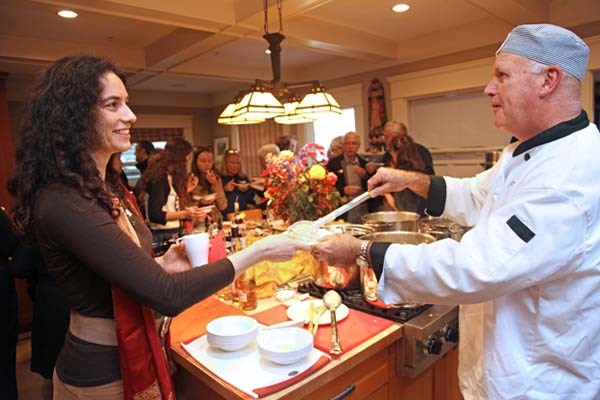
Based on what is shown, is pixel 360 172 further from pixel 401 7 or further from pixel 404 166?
pixel 401 7

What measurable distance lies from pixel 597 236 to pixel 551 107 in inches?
13.3

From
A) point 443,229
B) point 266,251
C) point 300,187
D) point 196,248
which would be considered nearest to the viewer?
point 266,251

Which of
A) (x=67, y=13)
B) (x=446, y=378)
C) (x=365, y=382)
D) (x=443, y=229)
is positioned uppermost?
(x=67, y=13)

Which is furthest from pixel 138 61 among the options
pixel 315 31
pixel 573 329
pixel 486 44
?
pixel 573 329

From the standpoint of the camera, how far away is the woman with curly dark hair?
0.96m

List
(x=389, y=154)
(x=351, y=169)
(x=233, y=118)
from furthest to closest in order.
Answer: (x=351, y=169)
(x=389, y=154)
(x=233, y=118)

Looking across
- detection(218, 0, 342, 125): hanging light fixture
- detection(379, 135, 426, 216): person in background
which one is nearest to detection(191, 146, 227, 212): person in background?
detection(218, 0, 342, 125): hanging light fixture

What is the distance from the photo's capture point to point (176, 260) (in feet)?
4.68

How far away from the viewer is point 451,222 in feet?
6.28

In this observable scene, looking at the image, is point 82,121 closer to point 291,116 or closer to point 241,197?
point 291,116

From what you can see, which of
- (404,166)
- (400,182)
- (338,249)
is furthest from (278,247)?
(404,166)

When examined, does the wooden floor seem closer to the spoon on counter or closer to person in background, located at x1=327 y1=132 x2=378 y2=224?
the spoon on counter

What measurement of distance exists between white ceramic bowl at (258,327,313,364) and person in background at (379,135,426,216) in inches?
72.1

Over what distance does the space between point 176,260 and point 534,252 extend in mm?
1100
